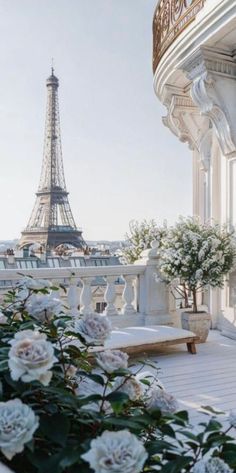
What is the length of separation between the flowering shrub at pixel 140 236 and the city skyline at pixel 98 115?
11 cm

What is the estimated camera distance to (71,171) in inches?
864

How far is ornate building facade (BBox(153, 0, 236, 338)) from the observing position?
3.41m

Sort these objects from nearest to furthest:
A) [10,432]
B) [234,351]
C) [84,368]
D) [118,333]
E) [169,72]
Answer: [10,432] < [84,368] < [118,333] < [234,351] < [169,72]

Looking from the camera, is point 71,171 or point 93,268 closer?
point 93,268

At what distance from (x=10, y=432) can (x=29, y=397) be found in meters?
0.19

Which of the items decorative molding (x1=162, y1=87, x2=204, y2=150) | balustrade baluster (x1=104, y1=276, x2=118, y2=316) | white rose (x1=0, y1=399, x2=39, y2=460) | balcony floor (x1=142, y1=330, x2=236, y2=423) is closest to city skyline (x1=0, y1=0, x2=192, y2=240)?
decorative molding (x1=162, y1=87, x2=204, y2=150)

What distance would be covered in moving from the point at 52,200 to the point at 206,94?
57.2 ft

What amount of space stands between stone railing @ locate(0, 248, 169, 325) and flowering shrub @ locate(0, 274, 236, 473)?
2735mm

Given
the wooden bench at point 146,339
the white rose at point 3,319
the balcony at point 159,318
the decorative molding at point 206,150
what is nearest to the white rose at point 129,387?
the white rose at point 3,319

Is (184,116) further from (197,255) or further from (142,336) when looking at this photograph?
(142,336)

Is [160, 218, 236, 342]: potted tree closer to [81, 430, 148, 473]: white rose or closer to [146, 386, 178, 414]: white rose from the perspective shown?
[146, 386, 178, 414]: white rose

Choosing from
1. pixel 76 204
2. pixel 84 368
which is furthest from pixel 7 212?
pixel 84 368

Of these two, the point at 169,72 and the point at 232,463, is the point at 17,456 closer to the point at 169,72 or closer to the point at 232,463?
the point at 232,463

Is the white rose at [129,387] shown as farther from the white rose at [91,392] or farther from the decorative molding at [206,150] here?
the decorative molding at [206,150]
